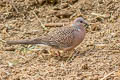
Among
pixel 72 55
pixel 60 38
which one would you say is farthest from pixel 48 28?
pixel 72 55

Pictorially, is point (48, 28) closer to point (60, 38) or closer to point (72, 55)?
point (60, 38)

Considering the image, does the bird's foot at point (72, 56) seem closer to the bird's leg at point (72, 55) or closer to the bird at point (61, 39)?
the bird's leg at point (72, 55)

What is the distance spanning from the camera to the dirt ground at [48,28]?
19.5 feet

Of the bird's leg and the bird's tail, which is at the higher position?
the bird's tail

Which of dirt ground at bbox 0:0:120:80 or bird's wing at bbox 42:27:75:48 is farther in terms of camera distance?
bird's wing at bbox 42:27:75:48

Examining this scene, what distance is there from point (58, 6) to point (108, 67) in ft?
9.70

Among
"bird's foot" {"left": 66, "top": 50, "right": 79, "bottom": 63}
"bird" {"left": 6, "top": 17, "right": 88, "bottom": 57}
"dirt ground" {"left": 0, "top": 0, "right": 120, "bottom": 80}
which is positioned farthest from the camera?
"bird" {"left": 6, "top": 17, "right": 88, "bottom": 57}

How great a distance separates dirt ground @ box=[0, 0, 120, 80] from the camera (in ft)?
19.5

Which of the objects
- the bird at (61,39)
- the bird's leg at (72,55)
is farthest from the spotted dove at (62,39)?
the bird's leg at (72,55)

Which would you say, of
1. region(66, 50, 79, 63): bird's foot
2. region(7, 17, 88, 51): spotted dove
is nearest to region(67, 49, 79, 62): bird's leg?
region(66, 50, 79, 63): bird's foot

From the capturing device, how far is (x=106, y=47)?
6.90m

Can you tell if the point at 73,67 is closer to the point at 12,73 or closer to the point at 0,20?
the point at 12,73

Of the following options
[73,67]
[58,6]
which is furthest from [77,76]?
[58,6]

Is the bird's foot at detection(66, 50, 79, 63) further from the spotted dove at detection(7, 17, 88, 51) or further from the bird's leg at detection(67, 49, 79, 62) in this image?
the spotted dove at detection(7, 17, 88, 51)
